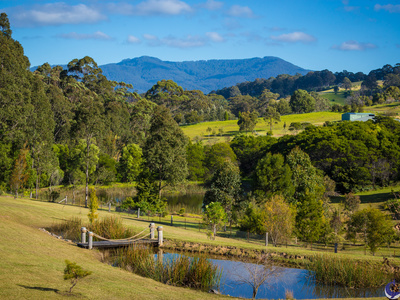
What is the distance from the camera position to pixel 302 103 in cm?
13425

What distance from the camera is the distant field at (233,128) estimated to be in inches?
4003

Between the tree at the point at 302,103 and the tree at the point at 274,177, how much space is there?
10500 centimetres

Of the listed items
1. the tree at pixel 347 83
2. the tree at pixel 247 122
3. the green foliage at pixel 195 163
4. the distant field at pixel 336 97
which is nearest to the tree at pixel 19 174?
the green foliage at pixel 195 163

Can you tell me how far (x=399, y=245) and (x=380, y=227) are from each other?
492cm

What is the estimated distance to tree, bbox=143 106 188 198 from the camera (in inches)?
1436

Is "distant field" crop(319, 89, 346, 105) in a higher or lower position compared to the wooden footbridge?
higher

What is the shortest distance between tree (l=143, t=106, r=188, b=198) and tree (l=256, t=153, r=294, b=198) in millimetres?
7868

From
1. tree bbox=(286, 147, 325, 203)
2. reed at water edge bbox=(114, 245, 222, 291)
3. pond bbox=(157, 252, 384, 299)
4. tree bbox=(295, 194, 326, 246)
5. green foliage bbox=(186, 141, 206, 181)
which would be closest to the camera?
reed at water edge bbox=(114, 245, 222, 291)

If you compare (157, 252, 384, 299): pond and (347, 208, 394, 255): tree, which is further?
(347, 208, 394, 255): tree

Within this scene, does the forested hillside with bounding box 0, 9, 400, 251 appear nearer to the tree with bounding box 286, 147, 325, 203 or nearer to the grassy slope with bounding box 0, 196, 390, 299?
the tree with bounding box 286, 147, 325, 203

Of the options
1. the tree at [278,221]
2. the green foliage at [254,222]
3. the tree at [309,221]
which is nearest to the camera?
the tree at [278,221]

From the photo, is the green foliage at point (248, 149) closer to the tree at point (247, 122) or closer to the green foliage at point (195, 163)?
the green foliage at point (195, 163)

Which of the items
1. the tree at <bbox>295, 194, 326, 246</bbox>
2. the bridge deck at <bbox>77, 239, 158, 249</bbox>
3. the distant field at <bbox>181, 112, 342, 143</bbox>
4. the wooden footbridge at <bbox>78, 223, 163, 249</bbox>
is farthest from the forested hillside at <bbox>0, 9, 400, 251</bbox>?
the bridge deck at <bbox>77, 239, 158, 249</bbox>

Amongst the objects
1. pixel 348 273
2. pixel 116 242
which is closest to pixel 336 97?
pixel 348 273
